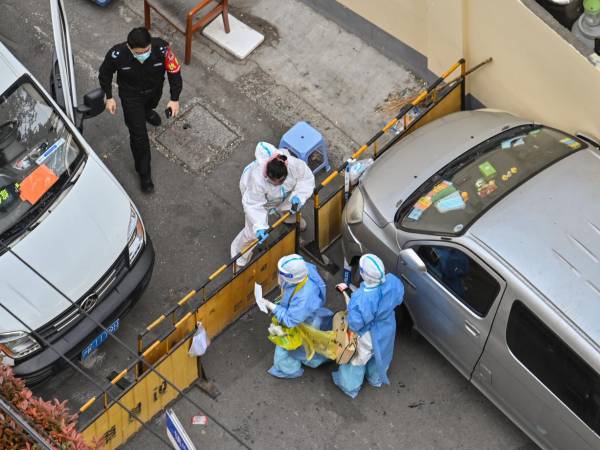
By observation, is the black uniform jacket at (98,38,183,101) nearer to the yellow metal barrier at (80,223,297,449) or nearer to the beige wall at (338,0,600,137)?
the yellow metal barrier at (80,223,297,449)

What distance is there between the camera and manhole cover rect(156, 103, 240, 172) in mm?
10875

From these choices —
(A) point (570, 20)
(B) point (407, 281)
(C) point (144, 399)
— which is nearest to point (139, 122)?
(C) point (144, 399)

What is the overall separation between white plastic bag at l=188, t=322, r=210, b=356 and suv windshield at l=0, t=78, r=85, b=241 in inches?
68.4

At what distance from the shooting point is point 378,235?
905 cm

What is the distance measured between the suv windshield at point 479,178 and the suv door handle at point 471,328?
768 millimetres

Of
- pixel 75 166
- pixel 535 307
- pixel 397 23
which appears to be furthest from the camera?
pixel 397 23

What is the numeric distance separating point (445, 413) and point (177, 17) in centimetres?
536

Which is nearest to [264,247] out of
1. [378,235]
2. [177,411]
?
[378,235]

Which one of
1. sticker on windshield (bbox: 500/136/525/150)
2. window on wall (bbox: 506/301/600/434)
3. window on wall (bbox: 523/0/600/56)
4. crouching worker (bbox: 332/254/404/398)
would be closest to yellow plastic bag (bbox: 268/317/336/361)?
crouching worker (bbox: 332/254/404/398)

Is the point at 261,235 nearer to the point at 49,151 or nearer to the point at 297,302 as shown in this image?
the point at 297,302

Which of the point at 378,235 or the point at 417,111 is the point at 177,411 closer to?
the point at 378,235

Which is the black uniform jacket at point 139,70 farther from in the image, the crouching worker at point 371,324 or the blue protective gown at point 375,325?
the blue protective gown at point 375,325

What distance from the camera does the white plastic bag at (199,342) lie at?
851 cm

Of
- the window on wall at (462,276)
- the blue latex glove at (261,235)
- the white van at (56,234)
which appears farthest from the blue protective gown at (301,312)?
the white van at (56,234)
